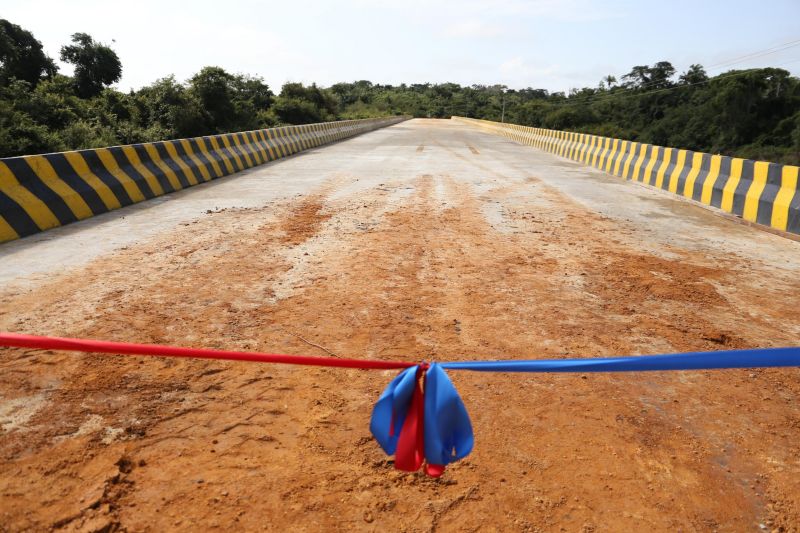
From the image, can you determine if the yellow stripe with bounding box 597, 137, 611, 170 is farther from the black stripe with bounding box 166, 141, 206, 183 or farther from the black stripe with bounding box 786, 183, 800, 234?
the black stripe with bounding box 166, 141, 206, 183

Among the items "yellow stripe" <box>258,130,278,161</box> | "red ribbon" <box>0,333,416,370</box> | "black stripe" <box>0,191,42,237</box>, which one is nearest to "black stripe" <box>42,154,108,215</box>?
"black stripe" <box>0,191,42,237</box>

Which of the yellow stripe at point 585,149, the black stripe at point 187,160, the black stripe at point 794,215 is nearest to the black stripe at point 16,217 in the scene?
the black stripe at point 187,160

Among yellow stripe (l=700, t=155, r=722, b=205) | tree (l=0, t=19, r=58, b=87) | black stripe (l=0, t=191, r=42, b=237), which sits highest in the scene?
tree (l=0, t=19, r=58, b=87)

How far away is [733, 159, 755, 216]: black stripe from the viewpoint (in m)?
7.82

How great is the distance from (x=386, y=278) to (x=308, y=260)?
3.22ft

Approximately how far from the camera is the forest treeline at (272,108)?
17500mm

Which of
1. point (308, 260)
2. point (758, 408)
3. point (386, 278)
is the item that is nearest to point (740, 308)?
point (758, 408)

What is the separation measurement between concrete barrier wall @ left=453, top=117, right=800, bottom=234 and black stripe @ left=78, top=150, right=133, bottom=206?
31.5 feet

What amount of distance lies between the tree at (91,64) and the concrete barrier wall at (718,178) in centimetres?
3692

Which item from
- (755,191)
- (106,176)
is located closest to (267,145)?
(106,176)

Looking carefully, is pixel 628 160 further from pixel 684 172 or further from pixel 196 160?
pixel 196 160

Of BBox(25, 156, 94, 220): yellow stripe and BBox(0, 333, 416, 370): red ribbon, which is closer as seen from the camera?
BBox(0, 333, 416, 370): red ribbon

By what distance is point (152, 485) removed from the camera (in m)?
2.20

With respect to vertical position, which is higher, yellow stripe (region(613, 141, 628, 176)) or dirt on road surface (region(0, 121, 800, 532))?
yellow stripe (region(613, 141, 628, 176))
